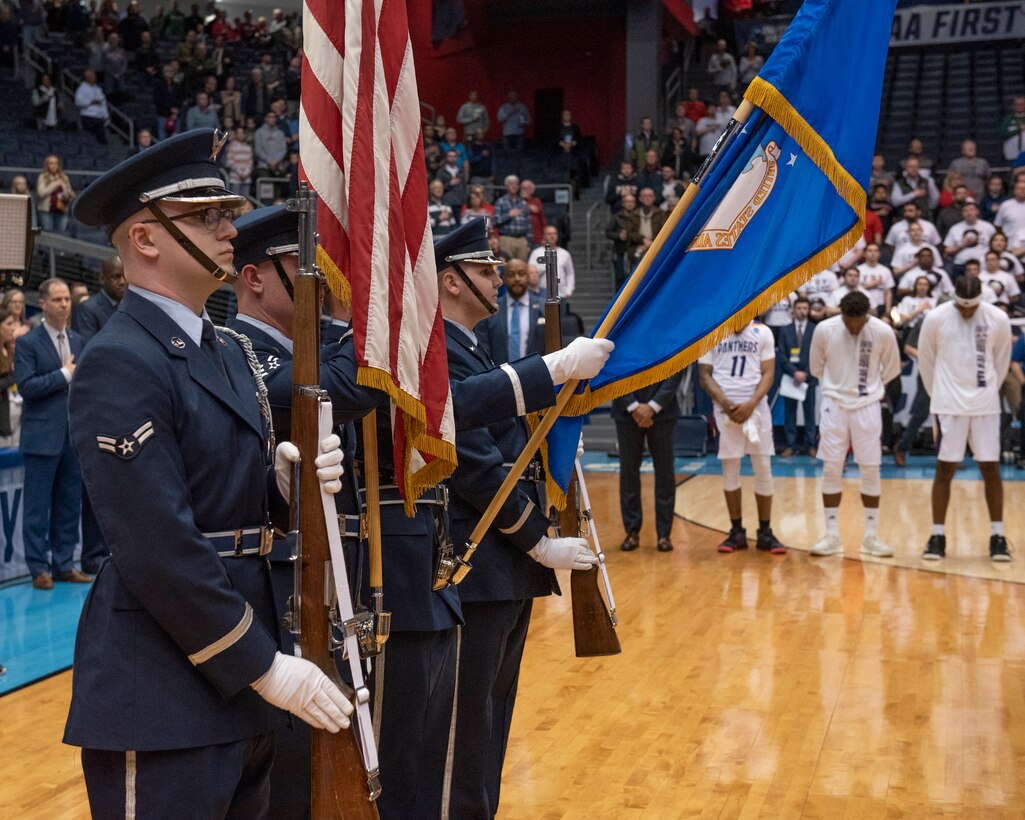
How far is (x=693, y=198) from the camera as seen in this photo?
3.16 metres

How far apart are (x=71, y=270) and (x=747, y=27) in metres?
13.5

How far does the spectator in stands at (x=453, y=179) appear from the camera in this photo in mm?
15498

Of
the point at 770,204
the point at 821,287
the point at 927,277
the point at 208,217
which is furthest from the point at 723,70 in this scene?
the point at 208,217

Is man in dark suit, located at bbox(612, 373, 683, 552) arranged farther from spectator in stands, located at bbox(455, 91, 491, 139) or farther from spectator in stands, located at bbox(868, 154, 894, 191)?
spectator in stands, located at bbox(455, 91, 491, 139)

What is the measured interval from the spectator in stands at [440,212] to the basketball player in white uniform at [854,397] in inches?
245

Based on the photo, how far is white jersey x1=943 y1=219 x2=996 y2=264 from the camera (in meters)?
13.3

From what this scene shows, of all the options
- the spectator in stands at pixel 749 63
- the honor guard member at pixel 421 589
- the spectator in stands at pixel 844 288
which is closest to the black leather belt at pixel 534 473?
the honor guard member at pixel 421 589

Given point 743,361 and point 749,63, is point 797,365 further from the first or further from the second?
point 749,63

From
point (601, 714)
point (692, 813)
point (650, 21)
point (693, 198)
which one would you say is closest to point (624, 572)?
point (601, 714)

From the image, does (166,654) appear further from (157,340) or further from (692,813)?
(692,813)

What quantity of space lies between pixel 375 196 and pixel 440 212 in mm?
11489

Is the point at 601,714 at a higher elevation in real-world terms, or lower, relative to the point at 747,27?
lower

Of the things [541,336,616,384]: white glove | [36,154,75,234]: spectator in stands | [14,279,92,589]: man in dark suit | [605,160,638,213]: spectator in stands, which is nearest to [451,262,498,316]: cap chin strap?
[541,336,616,384]: white glove

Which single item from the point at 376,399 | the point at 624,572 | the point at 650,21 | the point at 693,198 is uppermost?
the point at 650,21
